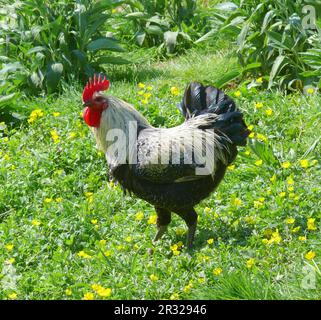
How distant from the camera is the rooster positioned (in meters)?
5.92

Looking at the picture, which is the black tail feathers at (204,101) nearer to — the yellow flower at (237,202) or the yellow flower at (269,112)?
the yellow flower at (237,202)

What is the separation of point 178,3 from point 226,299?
5489 mm

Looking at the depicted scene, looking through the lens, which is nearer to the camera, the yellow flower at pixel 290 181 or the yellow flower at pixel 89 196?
the yellow flower at pixel 290 181

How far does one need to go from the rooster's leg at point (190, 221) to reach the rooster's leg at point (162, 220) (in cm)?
18

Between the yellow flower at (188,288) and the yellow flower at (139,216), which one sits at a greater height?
the yellow flower at (188,288)

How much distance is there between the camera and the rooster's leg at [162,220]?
6.28 metres

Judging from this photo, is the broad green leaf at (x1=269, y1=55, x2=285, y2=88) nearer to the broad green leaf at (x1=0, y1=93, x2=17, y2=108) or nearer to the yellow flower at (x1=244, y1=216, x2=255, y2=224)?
the yellow flower at (x1=244, y1=216, x2=255, y2=224)

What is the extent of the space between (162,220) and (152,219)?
189mm

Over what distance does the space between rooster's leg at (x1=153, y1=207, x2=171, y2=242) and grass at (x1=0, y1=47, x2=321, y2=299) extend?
0.11 m

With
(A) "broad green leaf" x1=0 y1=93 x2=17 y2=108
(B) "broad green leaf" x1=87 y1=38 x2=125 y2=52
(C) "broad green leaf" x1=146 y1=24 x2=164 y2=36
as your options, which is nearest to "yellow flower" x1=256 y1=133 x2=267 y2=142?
(B) "broad green leaf" x1=87 y1=38 x2=125 y2=52

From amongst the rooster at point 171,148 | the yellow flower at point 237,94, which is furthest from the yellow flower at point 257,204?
the yellow flower at point 237,94

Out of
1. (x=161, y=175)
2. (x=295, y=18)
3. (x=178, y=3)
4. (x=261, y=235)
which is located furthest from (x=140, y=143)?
(x=178, y=3)

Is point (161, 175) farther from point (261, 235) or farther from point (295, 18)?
point (295, 18)

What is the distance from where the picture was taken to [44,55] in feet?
28.7
